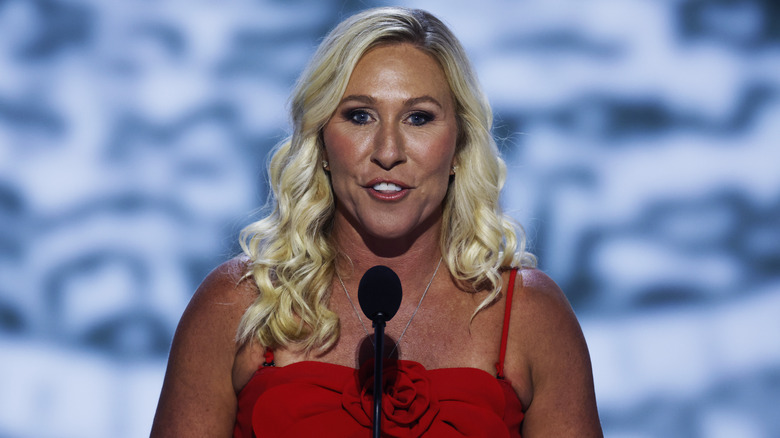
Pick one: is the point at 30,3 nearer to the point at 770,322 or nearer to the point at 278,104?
the point at 278,104

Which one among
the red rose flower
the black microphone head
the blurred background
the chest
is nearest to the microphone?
the black microphone head

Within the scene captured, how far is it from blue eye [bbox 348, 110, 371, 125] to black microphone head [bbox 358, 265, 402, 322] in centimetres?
60

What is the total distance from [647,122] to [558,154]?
29cm

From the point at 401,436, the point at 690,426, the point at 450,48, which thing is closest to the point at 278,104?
the point at 450,48

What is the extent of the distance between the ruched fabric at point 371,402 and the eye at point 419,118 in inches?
20.2

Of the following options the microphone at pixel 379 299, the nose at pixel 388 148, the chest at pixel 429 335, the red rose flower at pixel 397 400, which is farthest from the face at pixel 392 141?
the microphone at pixel 379 299

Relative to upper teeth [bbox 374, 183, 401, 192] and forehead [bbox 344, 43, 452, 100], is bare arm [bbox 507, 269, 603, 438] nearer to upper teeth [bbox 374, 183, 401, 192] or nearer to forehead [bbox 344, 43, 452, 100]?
upper teeth [bbox 374, 183, 401, 192]

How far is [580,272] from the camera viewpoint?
2895mm

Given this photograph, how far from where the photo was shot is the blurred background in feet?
9.31

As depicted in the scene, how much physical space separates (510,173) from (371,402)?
104 cm

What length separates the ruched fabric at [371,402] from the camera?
1.99 m

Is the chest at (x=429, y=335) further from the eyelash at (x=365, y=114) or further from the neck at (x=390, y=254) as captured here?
the eyelash at (x=365, y=114)

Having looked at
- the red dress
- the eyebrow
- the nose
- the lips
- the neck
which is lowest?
the red dress

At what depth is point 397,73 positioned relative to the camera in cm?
212
